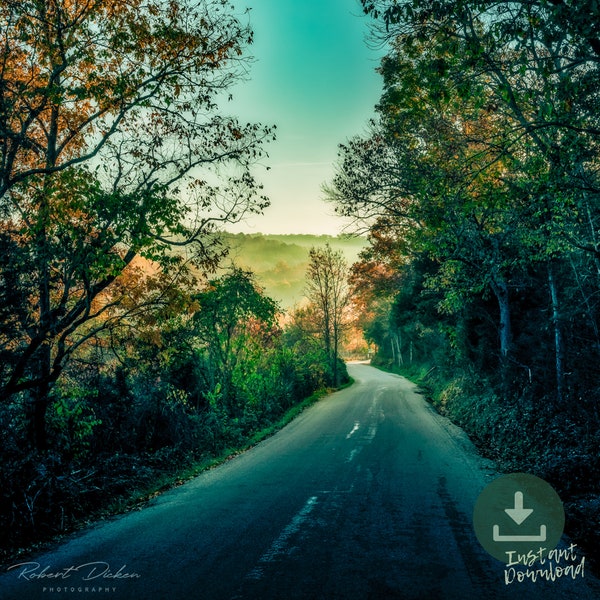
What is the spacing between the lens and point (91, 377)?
37.4 ft

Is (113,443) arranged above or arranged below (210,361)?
below

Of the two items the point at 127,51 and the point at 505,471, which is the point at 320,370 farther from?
the point at 127,51

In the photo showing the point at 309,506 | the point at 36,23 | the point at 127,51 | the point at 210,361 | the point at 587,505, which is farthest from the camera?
the point at 210,361

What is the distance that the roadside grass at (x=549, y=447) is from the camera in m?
6.45

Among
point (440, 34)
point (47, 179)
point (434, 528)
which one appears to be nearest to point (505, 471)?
point (434, 528)

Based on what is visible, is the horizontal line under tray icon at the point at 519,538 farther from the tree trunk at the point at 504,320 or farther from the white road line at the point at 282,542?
the tree trunk at the point at 504,320

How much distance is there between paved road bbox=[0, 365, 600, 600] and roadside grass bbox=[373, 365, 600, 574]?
3.18ft

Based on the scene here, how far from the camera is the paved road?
4.57m

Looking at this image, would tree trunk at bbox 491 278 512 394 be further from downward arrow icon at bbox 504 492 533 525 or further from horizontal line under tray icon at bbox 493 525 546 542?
horizontal line under tray icon at bbox 493 525 546 542

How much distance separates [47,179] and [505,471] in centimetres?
1119

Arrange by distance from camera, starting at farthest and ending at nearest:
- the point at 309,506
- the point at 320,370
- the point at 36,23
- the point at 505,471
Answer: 1. the point at 320,370
2. the point at 505,471
3. the point at 36,23
4. the point at 309,506
